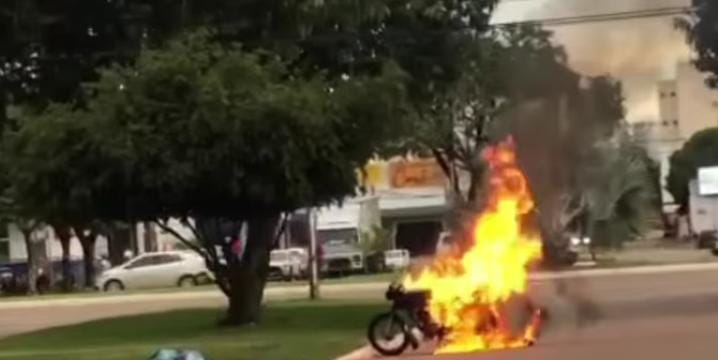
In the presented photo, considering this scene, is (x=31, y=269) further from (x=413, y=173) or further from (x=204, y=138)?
(x=204, y=138)

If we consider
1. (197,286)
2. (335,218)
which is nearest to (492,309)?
(197,286)

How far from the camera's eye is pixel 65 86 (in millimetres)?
28422

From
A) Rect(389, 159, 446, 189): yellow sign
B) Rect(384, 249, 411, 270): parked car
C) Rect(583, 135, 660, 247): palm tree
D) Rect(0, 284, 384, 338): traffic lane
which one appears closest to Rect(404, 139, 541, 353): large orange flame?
Rect(583, 135, 660, 247): palm tree

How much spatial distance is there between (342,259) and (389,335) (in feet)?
123

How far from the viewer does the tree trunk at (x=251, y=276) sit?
2930 cm

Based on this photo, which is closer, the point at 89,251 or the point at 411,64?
the point at 411,64

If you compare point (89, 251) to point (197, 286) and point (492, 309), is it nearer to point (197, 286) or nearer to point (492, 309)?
point (197, 286)

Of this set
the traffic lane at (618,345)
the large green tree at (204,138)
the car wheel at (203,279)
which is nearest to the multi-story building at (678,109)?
the traffic lane at (618,345)

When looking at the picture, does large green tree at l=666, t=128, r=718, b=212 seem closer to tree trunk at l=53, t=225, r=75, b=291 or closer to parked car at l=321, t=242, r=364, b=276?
parked car at l=321, t=242, r=364, b=276

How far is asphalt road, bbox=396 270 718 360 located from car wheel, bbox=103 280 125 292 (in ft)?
107

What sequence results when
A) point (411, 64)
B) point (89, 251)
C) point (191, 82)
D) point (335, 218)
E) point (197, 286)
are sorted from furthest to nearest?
point (89, 251)
point (335, 218)
point (197, 286)
point (411, 64)
point (191, 82)

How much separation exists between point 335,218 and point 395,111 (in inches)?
1359

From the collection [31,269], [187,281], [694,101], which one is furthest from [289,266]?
[694,101]

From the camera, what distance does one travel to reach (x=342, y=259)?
60.3 meters
